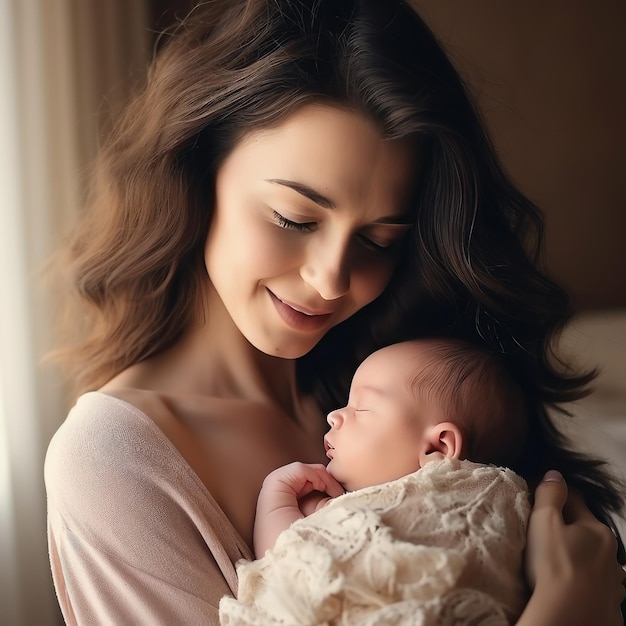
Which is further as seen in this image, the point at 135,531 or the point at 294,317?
the point at 294,317

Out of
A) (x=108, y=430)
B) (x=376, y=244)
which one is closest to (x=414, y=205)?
(x=376, y=244)

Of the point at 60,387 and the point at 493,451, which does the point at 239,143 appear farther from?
the point at 60,387

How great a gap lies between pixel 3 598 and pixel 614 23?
332 cm

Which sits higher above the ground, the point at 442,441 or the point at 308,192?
the point at 308,192

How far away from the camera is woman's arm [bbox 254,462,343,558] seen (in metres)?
1.21

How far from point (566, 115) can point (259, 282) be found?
2880 mm

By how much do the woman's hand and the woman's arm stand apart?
0.31 metres

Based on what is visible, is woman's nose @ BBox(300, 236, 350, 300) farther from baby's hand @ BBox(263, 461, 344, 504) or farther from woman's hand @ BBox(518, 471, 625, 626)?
woman's hand @ BBox(518, 471, 625, 626)

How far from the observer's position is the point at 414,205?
53.4 inches

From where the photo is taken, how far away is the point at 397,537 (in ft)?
3.38

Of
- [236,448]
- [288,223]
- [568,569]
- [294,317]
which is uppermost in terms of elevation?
[288,223]

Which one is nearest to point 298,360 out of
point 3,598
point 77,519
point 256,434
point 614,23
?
point 256,434

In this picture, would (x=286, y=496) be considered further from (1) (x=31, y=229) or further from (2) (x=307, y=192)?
(1) (x=31, y=229)

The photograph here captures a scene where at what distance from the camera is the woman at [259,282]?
3.86ft
